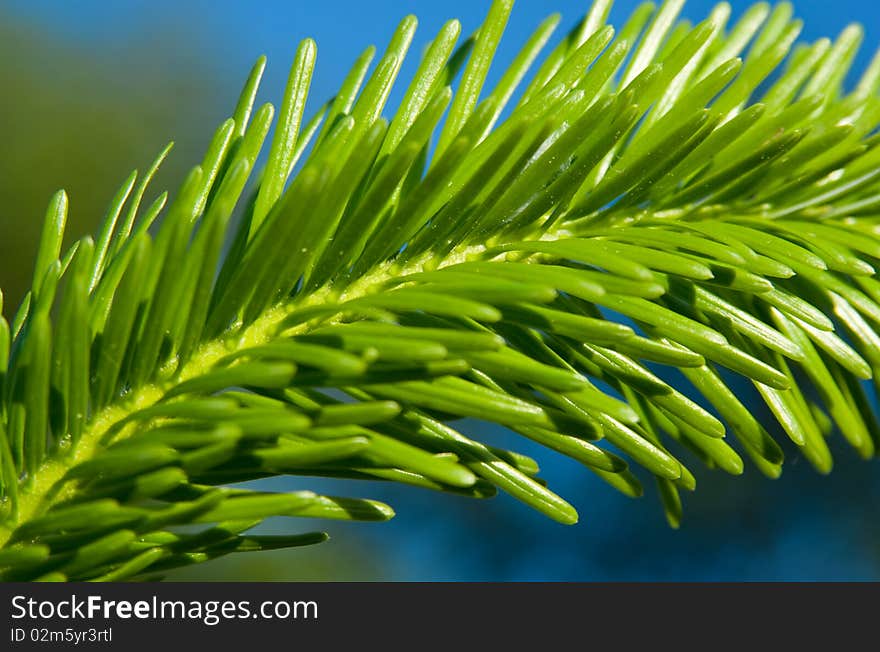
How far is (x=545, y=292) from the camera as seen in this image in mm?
201

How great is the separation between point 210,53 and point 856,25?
1.48 meters

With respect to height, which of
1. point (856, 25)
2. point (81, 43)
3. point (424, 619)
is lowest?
point (424, 619)

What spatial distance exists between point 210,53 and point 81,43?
0.23 m

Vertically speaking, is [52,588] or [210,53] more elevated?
[210,53]

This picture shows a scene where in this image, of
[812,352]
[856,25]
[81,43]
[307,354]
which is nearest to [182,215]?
[307,354]

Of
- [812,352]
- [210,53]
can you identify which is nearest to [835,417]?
[812,352]

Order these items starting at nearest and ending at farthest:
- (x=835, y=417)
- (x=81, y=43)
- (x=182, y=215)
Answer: (x=182, y=215) < (x=835, y=417) < (x=81, y=43)

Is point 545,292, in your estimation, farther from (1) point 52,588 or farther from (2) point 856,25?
(2) point 856,25

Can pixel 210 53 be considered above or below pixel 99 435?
above

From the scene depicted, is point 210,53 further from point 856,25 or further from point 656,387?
point 656,387

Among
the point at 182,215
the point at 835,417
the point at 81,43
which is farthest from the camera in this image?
the point at 81,43

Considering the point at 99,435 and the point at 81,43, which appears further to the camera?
the point at 81,43

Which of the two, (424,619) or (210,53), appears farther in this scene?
(210,53)

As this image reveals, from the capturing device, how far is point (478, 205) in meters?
0.24
